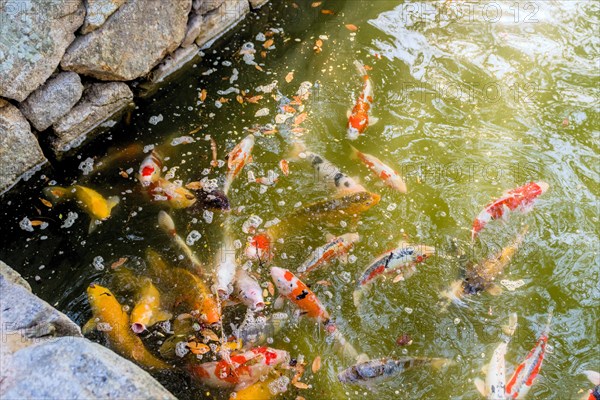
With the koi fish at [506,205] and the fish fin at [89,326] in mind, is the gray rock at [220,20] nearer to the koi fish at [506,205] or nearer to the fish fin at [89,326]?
the fish fin at [89,326]

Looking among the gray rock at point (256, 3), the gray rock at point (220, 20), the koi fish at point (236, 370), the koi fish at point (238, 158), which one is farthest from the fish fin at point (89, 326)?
the gray rock at point (256, 3)

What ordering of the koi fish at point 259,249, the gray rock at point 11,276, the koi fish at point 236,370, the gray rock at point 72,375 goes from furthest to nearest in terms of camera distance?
the koi fish at point 259,249
the koi fish at point 236,370
the gray rock at point 11,276
the gray rock at point 72,375

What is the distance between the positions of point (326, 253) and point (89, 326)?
178cm

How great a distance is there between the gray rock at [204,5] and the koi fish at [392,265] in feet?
10.7

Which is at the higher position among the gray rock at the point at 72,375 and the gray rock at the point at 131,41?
the gray rock at the point at 131,41

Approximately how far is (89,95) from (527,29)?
4710 mm

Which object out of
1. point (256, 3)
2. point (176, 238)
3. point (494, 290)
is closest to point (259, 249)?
point (176, 238)

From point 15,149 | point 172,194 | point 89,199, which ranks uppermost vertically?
point 15,149

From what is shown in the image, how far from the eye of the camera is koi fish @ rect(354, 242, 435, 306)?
416 cm

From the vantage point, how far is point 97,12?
4.74 meters

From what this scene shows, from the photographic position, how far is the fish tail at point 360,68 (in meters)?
5.68

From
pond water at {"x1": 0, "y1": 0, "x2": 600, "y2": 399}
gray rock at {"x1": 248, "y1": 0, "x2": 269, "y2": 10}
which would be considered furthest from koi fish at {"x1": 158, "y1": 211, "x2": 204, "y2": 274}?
gray rock at {"x1": 248, "y1": 0, "x2": 269, "y2": 10}

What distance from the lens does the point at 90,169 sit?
16.1 feet

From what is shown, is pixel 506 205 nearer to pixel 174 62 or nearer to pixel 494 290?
pixel 494 290
